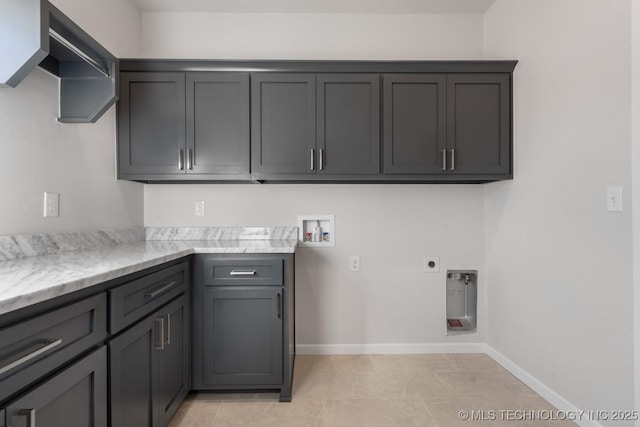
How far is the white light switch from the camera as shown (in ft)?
4.81

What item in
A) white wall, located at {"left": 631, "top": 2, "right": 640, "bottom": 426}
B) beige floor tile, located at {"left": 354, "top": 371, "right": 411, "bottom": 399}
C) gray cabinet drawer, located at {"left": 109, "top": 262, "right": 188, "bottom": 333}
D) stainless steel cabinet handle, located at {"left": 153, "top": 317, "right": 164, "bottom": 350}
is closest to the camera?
gray cabinet drawer, located at {"left": 109, "top": 262, "right": 188, "bottom": 333}

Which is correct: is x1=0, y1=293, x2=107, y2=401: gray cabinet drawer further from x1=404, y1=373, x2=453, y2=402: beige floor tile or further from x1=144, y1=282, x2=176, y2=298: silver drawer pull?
x1=404, y1=373, x2=453, y2=402: beige floor tile

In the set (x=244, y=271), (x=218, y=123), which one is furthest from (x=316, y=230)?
(x=218, y=123)

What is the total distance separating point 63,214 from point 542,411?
2.98m

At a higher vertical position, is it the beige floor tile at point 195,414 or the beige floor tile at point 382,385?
the beige floor tile at point 382,385

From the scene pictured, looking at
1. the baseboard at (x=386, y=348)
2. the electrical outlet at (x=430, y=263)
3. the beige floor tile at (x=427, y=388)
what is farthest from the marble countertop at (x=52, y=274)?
the electrical outlet at (x=430, y=263)

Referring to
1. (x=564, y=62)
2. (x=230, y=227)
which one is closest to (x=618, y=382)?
(x=564, y=62)

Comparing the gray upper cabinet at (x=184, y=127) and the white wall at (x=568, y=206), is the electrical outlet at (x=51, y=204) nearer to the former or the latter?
the gray upper cabinet at (x=184, y=127)

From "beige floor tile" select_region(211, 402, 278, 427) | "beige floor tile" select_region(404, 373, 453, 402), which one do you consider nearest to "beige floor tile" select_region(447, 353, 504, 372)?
"beige floor tile" select_region(404, 373, 453, 402)

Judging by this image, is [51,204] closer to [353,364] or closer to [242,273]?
[242,273]

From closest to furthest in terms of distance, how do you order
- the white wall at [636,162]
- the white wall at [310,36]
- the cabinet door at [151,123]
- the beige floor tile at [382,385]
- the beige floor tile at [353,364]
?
the white wall at [636,162], the beige floor tile at [382,385], the cabinet door at [151,123], the beige floor tile at [353,364], the white wall at [310,36]

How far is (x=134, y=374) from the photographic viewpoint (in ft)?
4.33

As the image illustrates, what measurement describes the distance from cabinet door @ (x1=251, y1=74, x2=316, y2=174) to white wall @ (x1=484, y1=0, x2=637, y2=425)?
1474 millimetres

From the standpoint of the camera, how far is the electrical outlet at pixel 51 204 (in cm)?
161
